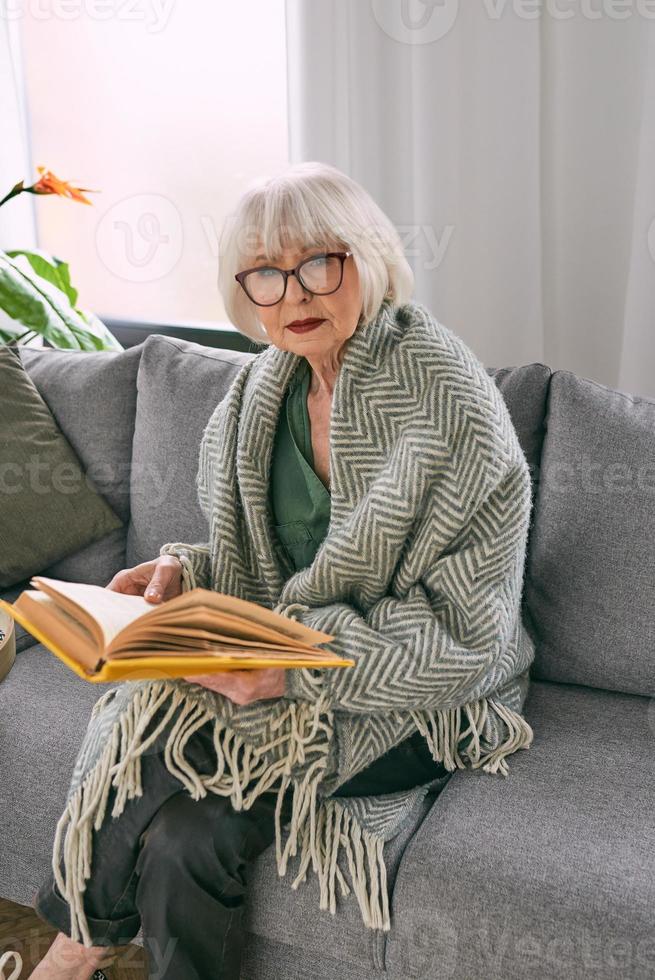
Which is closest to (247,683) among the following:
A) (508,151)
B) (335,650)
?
(335,650)

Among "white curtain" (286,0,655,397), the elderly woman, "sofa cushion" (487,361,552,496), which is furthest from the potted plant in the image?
"sofa cushion" (487,361,552,496)

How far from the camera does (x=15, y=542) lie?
1988mm

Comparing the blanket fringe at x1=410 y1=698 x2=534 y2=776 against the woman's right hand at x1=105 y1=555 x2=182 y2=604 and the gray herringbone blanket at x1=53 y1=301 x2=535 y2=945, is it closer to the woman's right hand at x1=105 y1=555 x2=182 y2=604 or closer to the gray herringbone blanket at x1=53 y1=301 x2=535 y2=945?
the gray herringbone blanket at x1=53 y1=301 x2=535 y2=945

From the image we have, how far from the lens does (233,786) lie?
51.1 inches

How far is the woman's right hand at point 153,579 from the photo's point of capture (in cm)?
150

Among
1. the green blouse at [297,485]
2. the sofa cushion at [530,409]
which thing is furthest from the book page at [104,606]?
the sofa cushion at [530,409]

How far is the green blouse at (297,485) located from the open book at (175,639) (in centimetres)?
38

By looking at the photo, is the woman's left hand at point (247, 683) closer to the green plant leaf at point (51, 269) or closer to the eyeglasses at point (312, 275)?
the eyeglasses at point (312, 275)

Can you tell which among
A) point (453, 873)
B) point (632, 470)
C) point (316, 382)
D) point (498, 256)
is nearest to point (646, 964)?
point (453, 873)

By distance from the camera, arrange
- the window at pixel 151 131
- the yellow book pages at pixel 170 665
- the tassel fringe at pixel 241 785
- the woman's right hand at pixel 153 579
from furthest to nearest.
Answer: the window at pixel 151 131, the woman's right hand at pixel 153 579, the tassel fringe at pixel 241 785, the yellow book pages at pixel 170 665

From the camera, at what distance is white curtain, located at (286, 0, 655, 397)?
2.01m

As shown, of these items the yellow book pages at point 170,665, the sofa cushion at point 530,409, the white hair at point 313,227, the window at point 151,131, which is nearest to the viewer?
the yellow book pages at point 170,665

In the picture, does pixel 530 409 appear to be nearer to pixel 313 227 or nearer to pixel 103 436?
pixel 313 227

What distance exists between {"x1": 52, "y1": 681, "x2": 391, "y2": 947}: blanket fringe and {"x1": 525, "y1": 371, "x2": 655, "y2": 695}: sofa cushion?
495 millimetres
